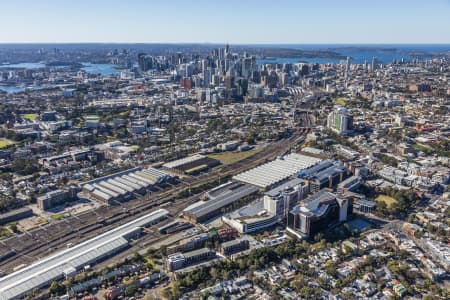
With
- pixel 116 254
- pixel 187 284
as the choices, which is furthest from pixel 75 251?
pixel 187 284

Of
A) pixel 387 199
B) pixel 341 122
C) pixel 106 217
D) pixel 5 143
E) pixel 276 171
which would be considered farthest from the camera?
pixel 341 122

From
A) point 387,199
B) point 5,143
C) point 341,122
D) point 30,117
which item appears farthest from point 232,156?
point 30,117

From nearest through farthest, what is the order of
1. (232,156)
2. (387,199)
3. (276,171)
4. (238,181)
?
(387,199) → (238,181) → (276,171) → (232,156)

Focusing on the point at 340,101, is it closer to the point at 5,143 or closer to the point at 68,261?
the point at 5,143

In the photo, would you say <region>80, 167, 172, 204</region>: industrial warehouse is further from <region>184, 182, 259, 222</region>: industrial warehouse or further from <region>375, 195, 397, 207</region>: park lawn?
<region>375, 195, 397, 207</region>: park lawn

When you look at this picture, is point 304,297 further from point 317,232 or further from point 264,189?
point 264,189

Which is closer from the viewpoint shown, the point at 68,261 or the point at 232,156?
the point at 68,261
